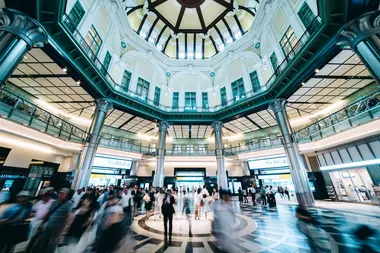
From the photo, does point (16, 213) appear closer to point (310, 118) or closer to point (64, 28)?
point (64, 28)

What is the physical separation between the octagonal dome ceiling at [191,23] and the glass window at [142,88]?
5871 millimetres

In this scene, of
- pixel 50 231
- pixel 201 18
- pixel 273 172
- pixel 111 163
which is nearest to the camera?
pixel 50 231

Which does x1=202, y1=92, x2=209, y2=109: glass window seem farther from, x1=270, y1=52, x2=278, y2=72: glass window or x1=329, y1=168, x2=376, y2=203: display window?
x1=329, y1=168, x2=376, y2=203: display window

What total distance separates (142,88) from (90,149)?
9300mm

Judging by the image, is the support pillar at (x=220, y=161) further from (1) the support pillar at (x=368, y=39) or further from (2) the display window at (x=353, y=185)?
(1) the support pillar at (x=368, y=39)

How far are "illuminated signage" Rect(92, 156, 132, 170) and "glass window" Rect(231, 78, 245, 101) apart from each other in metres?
15.4

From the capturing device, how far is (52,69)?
9.75m

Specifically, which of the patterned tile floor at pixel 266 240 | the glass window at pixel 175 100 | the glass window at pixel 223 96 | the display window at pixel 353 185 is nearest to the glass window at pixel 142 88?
the glass window at pixel 175 100

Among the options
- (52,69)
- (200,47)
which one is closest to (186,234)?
(52,69)

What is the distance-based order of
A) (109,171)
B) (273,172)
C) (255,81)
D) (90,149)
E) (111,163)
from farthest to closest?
(273,172) → (109,171) → (255,81) → (111,163) → (90,149)

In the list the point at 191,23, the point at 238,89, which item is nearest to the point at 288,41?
the point at 238,89

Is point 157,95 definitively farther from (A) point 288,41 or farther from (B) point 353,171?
(B) point 353,171

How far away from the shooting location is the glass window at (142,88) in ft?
56.5

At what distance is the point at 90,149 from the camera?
1111cm
